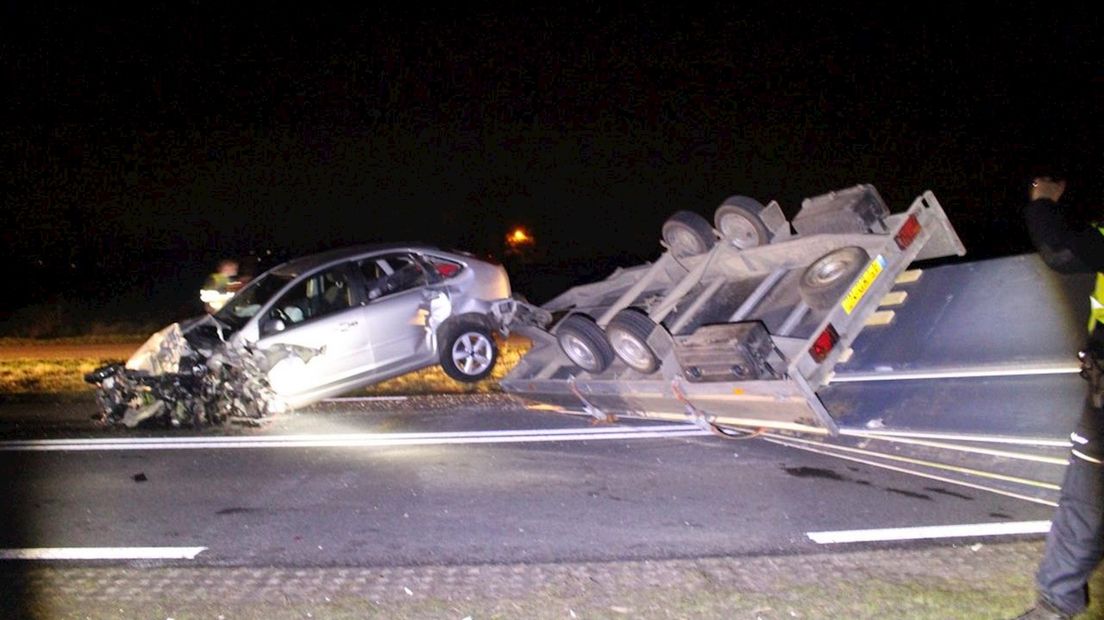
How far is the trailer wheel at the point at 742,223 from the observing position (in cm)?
736

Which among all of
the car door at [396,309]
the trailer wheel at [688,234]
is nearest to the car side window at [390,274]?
the car door at [396,309]

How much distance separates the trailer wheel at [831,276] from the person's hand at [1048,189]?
8.28 ft

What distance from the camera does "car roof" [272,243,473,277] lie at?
363 inches

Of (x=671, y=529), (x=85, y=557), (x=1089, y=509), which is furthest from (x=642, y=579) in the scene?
(x=85, y=557)

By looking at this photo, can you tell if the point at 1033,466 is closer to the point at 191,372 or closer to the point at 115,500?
the point at 115,500

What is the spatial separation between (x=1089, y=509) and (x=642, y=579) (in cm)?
195

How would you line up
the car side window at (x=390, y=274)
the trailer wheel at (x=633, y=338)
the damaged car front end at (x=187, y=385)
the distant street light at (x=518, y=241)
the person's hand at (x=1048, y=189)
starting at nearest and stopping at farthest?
the person's hand at (x=1048, y=189) → the trailer wheel at (x=633, y=338) → the damaged car front end at (x=187, y=385) → the car side window at (x=390, y=274) → the distant street light at (x=518, y=241)

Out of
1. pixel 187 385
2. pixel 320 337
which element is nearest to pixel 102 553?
pixel 187 385

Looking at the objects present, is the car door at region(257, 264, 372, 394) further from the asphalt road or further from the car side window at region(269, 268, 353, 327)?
the asphalt road

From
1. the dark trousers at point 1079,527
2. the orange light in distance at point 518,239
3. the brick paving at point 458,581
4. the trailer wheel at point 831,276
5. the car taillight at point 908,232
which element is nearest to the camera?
the dark trousers at point 1079,527

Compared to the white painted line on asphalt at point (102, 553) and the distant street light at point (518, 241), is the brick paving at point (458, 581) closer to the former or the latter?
the white painted line on asphalt at point (102, 553)

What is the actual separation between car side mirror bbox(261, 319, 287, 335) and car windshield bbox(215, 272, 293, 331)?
0.19 metres

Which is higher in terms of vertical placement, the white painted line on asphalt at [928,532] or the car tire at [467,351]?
the car tire at [467,351]

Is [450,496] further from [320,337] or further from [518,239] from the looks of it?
[518,239]
